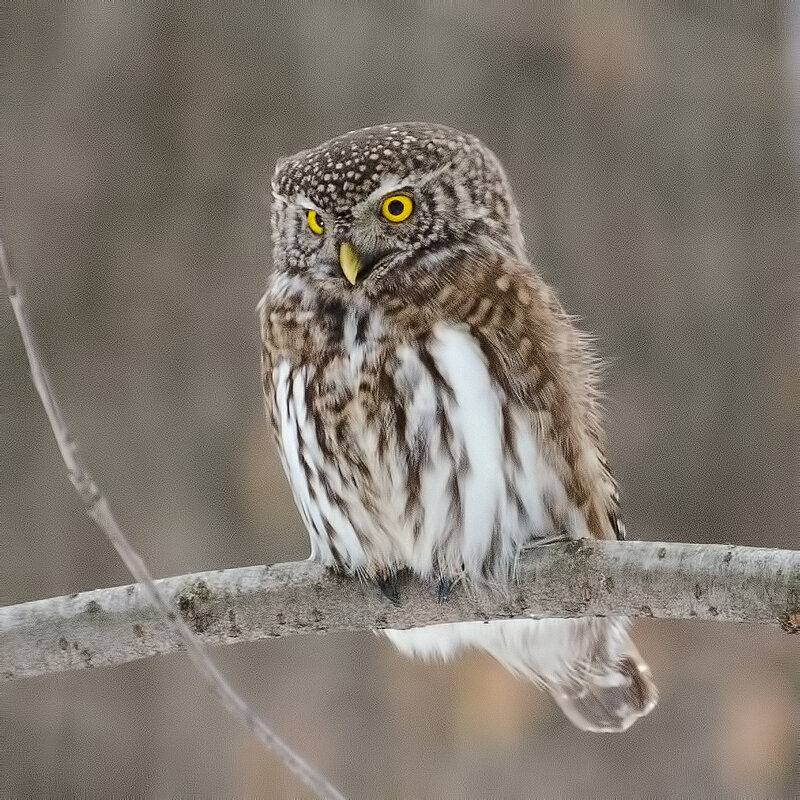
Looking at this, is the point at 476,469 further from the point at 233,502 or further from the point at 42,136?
the point at 42,136

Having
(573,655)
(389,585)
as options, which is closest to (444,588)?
(389,585)

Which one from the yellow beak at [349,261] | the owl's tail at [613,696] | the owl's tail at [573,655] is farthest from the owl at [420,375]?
the owl's tail at [613,696]

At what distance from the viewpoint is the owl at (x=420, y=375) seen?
8.50 ft

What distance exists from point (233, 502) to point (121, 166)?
114cm

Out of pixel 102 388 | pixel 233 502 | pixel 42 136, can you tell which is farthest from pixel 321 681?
pixel 42 136

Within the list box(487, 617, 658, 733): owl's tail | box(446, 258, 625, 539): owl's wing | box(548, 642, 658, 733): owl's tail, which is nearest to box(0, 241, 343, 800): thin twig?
box(446, 258, 625, 539): owl's wing

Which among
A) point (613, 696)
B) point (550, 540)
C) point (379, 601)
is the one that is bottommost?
point (613, 696)

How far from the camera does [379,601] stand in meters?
2.69

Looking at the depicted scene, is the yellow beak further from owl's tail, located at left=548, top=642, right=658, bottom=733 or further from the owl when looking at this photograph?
owl's tail, located at left=548, top=642, right=658, bottom=733

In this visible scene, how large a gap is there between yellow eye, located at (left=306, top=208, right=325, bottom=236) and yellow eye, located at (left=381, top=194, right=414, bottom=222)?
0.47 feet

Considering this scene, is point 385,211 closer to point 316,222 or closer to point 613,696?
point 316,222

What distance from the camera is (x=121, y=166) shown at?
390 centimetres

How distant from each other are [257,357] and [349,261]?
4.25 ft

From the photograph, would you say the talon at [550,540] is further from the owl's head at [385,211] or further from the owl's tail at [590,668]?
the owl's head at [385,211]
